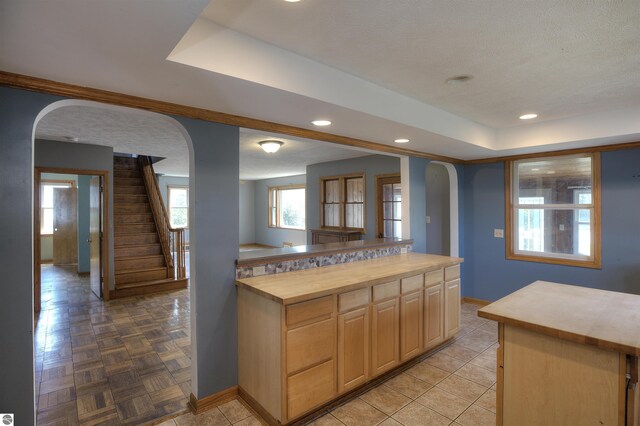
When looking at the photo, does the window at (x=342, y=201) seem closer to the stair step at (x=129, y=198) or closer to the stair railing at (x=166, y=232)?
the stair railing at (x=166, y=232)

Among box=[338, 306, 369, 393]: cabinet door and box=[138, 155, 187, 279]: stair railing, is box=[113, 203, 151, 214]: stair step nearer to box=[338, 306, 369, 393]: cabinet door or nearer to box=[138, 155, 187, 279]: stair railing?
A: box=[138, 155, 187, 279]: stair railing

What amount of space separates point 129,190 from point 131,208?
1.55 feet

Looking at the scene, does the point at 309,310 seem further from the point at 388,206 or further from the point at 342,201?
the point at 342,201

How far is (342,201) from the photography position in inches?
245

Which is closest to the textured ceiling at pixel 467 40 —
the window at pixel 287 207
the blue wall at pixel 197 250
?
the blue wall at pixel 197 250

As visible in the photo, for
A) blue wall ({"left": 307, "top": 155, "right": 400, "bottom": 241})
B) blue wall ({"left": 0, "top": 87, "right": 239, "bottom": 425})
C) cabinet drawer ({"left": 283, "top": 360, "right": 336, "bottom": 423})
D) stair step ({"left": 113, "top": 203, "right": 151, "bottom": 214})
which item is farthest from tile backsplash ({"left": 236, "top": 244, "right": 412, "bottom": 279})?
stair step ({"left": 113, "top": 203, "right": 151, "bottom": 214})

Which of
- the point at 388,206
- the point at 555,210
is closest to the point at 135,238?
the point at 388,206

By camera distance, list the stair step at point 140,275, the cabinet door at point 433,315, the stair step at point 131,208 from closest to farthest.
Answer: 1. the cabinet door at point 433,315
2. the stair step at point 140,275
3. the stair step at point 131,208

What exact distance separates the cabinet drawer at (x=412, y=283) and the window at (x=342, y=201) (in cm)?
283

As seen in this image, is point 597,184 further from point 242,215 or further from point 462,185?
point 242,215

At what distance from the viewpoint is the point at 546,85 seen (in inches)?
98.0

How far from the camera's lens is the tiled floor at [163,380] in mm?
2262

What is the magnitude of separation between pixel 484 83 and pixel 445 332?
2303 millimetres

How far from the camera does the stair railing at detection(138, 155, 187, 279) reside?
18.7 ft
